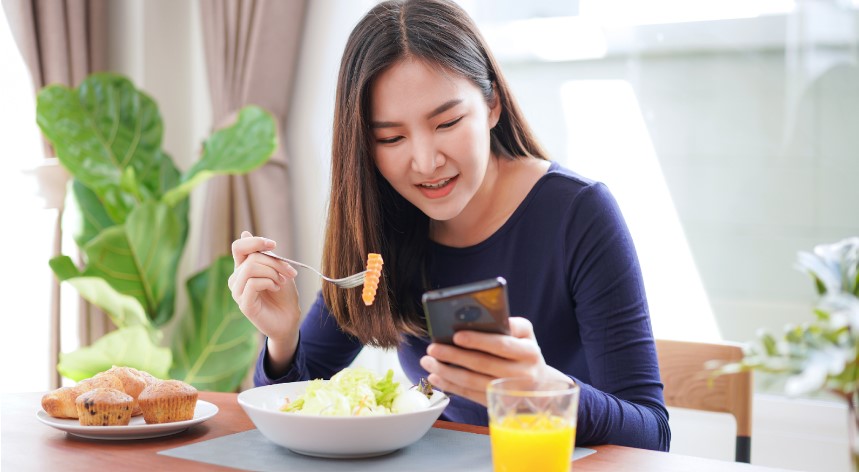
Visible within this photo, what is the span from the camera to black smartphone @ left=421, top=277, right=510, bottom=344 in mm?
893

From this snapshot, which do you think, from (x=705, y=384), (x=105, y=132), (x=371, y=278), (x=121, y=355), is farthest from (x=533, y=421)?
(x=105, y=132)

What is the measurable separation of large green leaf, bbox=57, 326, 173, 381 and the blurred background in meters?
0.47

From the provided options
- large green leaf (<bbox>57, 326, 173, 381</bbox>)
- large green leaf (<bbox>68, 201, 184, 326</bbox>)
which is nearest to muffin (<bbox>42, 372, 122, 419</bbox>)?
large green leaf (<bbox>57, 326, 173, 381</bbox>)

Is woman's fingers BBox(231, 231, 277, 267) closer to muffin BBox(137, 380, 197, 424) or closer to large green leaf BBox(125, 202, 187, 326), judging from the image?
muffin BBox(137, 380, 197, 424)

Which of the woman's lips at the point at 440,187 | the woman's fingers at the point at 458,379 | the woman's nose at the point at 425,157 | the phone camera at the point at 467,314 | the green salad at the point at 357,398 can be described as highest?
the woman's nose at the point at 425,157

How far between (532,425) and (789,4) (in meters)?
1.87

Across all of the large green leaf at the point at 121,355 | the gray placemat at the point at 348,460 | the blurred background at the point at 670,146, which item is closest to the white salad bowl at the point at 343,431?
the gray placemat at the point at 348,460

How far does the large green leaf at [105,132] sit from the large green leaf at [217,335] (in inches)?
13.0

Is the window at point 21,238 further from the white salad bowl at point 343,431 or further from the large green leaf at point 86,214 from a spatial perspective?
the white salad bowl at point 343,431

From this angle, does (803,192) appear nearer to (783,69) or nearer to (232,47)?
(783,69)

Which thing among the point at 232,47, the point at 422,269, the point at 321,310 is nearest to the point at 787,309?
the point at 422,269

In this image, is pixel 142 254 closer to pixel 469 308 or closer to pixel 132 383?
pixel 132 383

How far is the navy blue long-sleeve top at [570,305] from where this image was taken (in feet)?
4.29

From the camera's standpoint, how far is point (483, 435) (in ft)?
3.86
